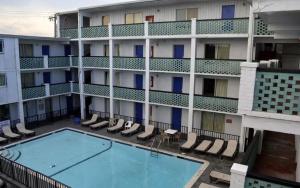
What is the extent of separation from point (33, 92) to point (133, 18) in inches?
473

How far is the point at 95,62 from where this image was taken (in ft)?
84.7

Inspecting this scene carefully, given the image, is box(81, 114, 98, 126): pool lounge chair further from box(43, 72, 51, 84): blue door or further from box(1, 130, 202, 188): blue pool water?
box(43, 72, 51, 84): blue door

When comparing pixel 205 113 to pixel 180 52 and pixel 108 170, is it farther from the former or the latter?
pixel 108 170

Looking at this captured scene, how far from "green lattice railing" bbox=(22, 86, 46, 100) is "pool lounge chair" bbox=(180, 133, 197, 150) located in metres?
14.8

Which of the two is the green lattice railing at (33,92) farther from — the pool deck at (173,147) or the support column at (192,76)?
the support column at (192,76)

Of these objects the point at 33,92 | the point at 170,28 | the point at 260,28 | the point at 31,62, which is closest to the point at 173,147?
the point at 170,28

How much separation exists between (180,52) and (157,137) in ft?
25.8

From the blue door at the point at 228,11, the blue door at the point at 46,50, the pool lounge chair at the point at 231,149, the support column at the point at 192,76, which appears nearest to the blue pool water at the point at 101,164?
the pool lounge chair at the point at 231,149

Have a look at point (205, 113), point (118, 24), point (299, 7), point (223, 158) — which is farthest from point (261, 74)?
point (118, 24)

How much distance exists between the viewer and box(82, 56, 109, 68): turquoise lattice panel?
2517cm

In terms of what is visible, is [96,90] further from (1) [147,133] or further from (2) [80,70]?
(1) [147,133]

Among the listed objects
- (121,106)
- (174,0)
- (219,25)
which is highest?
(174,0)

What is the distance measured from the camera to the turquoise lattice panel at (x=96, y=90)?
25.6m

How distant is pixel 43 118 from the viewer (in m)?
27.0
